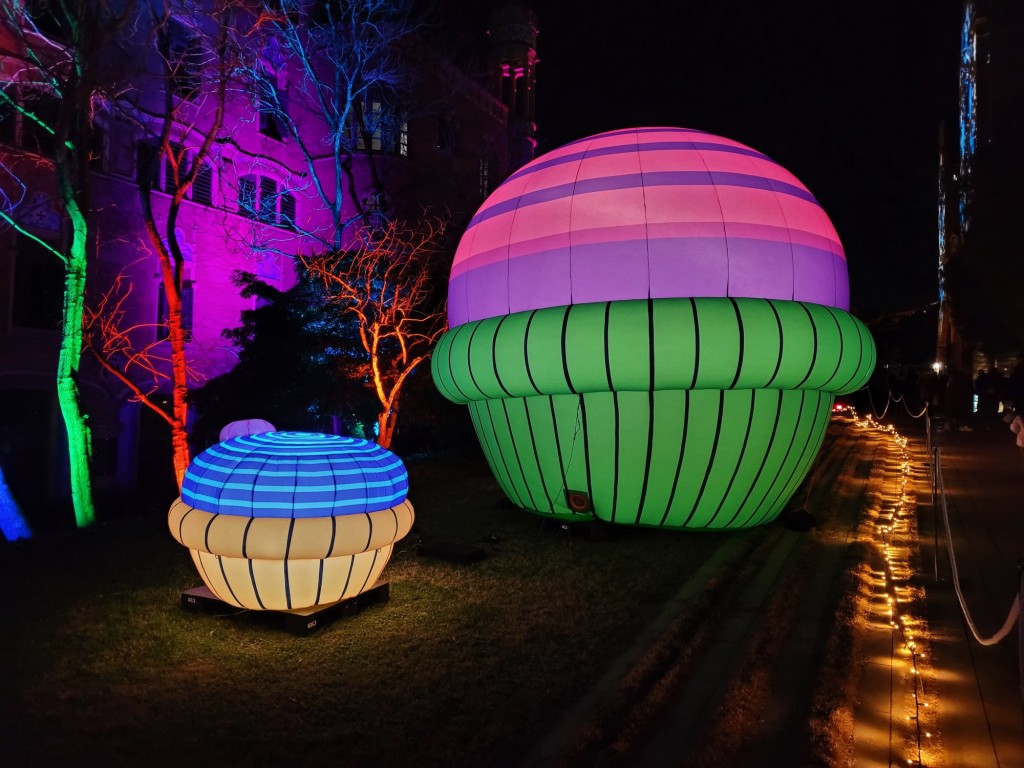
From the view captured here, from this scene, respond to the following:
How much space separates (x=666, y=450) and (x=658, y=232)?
6.83ft

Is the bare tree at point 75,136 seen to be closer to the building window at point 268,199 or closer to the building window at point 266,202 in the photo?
the building window at point 266,202

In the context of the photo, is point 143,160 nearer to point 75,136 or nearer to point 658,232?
point 75,136

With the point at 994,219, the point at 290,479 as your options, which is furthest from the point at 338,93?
the point at 994,219

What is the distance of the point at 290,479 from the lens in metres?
4.18

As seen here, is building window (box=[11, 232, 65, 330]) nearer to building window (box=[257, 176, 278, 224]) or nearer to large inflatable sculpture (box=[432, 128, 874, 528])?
building window (box=[257, 176, 278, 224])

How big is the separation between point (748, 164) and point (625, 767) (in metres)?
5.91

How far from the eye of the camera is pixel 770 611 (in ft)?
15.6

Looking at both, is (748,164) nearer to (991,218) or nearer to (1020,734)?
(1020,734)

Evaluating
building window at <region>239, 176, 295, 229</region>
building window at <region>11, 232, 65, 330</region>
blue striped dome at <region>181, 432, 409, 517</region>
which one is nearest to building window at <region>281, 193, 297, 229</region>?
building window at <region>239, 176, 295, 229</region>

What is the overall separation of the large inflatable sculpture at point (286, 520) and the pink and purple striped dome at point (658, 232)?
9.59ft

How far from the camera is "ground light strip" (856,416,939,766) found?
3093 mm

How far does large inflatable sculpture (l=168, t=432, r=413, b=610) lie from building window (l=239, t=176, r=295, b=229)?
41.5 feet

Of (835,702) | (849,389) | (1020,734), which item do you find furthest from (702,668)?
(849,389)

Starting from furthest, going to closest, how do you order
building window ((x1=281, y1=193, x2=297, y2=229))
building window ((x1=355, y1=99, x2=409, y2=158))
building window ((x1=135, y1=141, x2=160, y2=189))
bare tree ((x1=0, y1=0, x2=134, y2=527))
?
building window ((x1=355, y1=99, x2=409, y2=158)), building window ((x1=281, y1=193, x2=297, y2=229)), building window ((x1=135, y1=141, x2=160, y2=189)), bare tree ((x1=0, y1=0, x2=134, y2=527))
